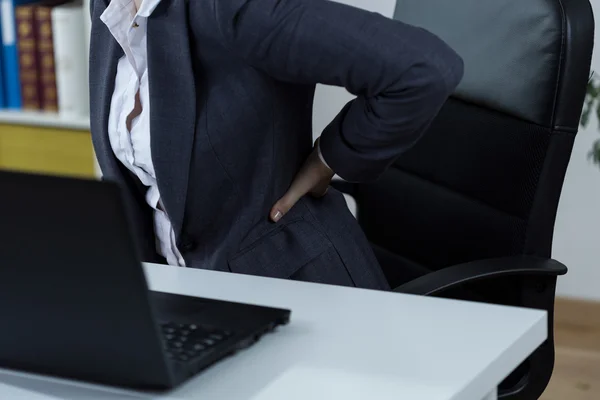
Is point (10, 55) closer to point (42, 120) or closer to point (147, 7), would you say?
point (42, 120)

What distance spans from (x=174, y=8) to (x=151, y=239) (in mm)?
343

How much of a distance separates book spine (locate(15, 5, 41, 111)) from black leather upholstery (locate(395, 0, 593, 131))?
4.38 feet

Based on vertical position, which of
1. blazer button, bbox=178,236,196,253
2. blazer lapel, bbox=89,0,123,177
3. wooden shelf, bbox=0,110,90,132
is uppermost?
blazer lapel, bbox=89,0,123,177

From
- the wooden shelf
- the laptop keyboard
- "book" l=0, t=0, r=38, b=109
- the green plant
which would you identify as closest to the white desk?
the laptop keyboard

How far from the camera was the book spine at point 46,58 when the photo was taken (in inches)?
91.9

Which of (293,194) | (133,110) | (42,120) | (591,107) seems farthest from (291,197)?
(42,120)

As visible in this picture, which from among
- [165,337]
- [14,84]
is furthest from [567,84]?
[14,84]

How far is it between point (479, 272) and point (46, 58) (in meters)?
1.53

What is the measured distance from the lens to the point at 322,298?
934mm

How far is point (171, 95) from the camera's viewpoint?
1119mm

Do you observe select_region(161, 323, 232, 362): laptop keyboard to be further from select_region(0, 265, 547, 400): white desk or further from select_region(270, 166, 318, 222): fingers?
select_region(270, 166, 318, 222): fingers

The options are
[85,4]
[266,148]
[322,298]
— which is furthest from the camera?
[85,4]

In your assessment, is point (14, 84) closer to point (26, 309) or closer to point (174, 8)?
point (174, 8)

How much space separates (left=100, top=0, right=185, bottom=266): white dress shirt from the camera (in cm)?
118
